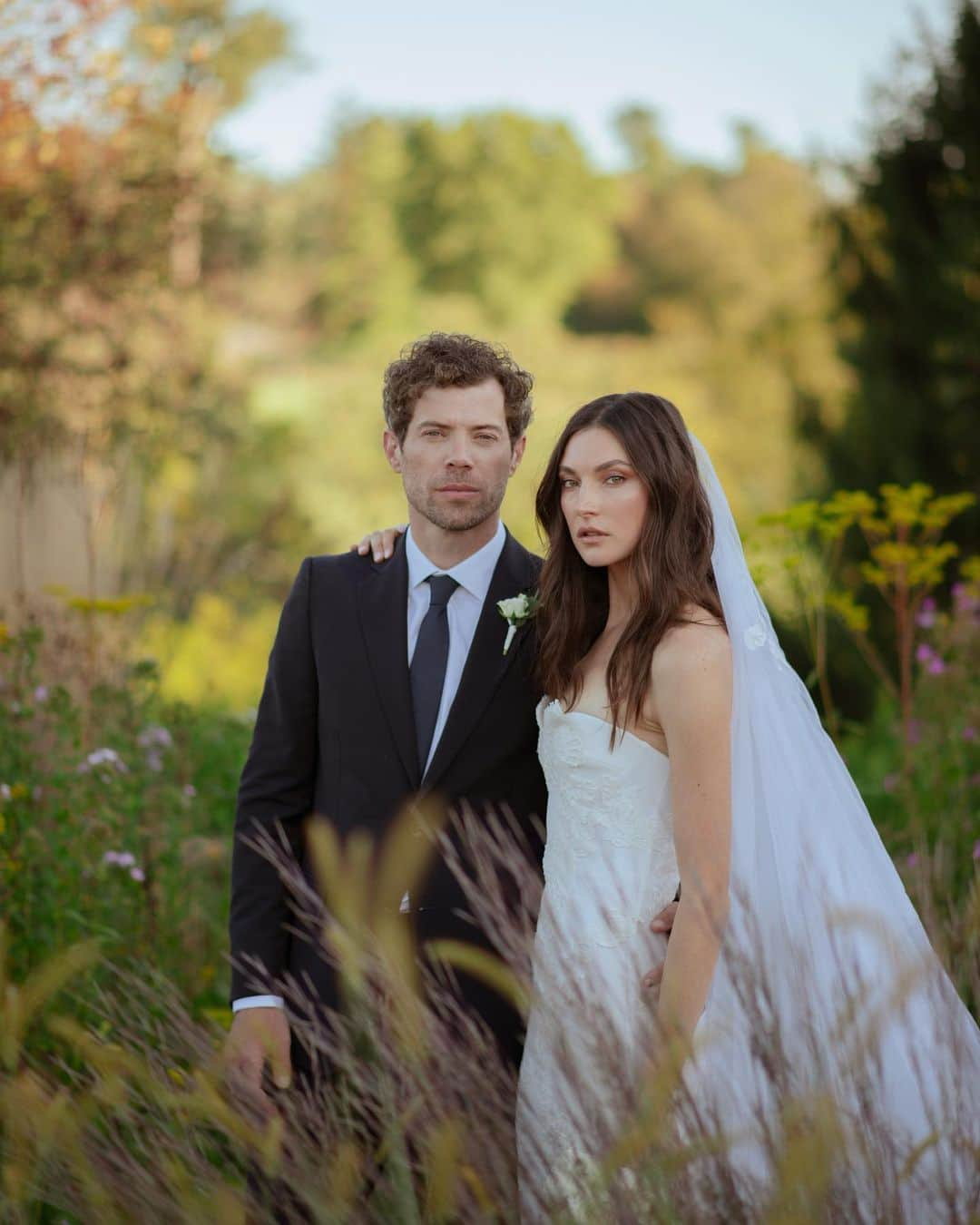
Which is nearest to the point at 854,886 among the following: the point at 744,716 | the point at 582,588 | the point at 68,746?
the point at 744,716

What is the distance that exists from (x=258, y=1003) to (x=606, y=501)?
1250 mm

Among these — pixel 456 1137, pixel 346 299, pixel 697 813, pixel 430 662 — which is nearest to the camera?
pixel 456 1137

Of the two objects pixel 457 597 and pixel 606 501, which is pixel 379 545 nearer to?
pixel 457 597

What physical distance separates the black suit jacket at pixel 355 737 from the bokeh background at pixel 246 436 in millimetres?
474

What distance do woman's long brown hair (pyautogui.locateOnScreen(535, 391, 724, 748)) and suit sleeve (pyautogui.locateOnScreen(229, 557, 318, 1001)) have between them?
532 millimetres

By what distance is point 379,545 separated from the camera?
2955 millimetres

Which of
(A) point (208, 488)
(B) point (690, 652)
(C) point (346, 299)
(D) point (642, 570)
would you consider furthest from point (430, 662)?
(C) point (346, 299)

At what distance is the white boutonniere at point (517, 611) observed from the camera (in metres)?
2.74

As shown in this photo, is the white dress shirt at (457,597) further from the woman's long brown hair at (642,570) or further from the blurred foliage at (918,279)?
the blurred foliage at (918,279)

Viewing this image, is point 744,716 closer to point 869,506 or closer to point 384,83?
point 869,506

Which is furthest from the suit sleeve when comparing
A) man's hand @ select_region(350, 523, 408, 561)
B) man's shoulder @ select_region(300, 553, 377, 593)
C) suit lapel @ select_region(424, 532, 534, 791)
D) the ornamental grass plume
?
the ornamental grass plume

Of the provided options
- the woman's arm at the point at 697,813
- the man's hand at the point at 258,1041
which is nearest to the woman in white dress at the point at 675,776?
the woman's arm at the point at 697,813

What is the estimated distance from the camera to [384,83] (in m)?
36.5

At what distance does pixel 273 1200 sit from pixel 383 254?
1256 inches
